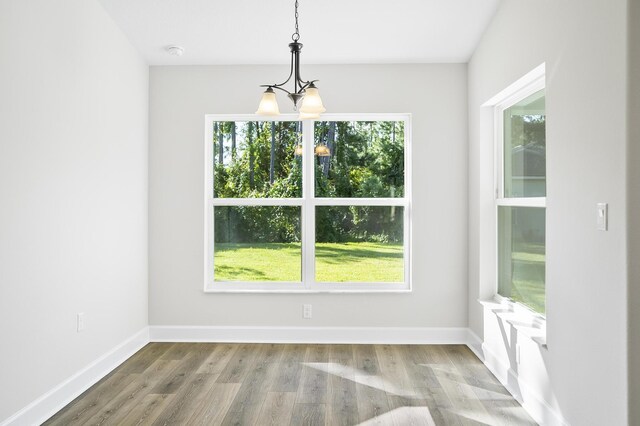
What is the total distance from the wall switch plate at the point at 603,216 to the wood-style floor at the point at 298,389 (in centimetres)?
126

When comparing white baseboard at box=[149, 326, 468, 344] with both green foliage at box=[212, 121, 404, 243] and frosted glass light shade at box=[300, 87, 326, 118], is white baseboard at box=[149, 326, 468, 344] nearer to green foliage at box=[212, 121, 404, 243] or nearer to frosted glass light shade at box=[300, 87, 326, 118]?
green foliage at box=[212, 121, 404, 243]

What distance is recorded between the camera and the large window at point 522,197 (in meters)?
3.09

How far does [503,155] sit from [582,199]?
1.54 metres

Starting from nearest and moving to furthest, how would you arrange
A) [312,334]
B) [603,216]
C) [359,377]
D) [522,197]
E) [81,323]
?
[603,216] → [81,323] → [522,197] → [359,377] → [312,334]

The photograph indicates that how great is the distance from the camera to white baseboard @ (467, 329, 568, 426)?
267cm

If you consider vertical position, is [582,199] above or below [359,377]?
above

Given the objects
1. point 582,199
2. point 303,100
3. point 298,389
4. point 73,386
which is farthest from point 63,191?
point 582,199

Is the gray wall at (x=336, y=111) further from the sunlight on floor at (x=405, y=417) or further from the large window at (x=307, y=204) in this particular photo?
the sunlight on floor at (x=405, y=417)

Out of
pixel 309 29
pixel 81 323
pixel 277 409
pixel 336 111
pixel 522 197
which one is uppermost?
pixel 309 29

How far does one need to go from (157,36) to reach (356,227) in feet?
7.47

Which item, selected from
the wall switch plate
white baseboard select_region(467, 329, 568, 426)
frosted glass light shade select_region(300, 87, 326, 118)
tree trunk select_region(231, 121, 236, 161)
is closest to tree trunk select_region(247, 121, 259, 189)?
tree trunk select_region(231, 121, 236, 161)

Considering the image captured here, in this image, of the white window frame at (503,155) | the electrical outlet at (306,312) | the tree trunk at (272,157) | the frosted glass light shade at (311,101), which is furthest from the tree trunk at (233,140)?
the white window frame at (503,155)

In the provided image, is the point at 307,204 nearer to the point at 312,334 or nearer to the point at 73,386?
the point at 312,334

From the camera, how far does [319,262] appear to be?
4551 millimetres
